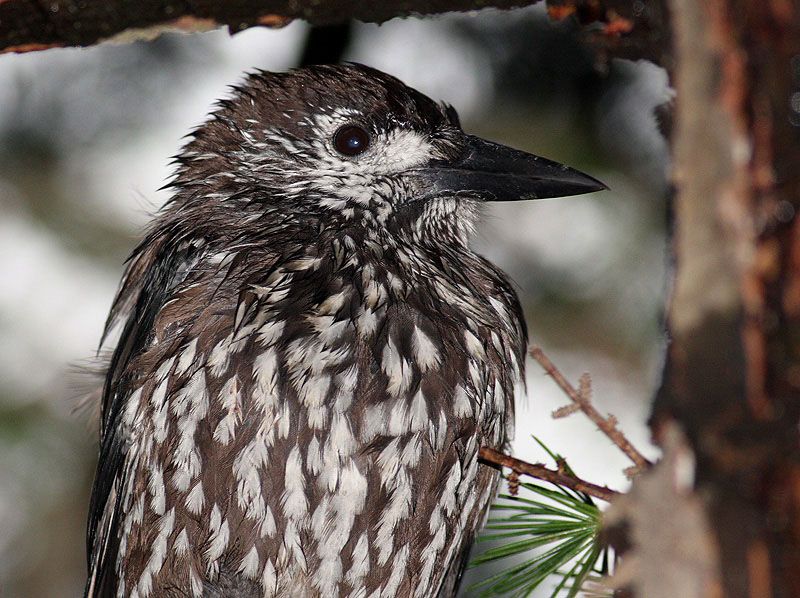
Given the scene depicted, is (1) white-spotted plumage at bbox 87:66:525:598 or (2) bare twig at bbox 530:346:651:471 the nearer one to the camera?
(2) bare twig at bbox 530:346:651:471

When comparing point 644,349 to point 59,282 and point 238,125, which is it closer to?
point 238,125

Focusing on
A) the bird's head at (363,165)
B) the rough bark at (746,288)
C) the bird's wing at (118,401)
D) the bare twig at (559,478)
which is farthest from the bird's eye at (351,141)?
the rough bark at (746,288)

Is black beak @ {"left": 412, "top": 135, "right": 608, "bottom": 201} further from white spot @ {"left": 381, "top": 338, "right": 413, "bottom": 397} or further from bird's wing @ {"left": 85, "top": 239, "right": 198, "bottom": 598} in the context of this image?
bird's wing @ {"left": 85, "top": 239, "right": 198, "bottom": 598}

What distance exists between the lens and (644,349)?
4.38m

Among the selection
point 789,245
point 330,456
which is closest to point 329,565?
point 330,456

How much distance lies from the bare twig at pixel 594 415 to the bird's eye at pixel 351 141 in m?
0.91

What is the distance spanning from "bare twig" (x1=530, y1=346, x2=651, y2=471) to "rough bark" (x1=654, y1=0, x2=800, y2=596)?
17.5 inches

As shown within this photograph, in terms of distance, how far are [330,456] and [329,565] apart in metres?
0.29

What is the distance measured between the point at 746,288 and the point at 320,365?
1273 millimetres

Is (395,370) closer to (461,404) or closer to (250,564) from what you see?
(461,404)

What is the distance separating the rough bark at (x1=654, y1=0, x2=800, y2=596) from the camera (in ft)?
3.59

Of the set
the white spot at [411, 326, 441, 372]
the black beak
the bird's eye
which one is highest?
the bird's eye

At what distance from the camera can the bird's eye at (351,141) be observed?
8.57 feet

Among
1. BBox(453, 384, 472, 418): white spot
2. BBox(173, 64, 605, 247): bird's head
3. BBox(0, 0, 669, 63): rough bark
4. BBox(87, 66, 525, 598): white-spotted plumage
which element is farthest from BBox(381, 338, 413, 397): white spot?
BBox(0, 0, 669, 63): rough bark
